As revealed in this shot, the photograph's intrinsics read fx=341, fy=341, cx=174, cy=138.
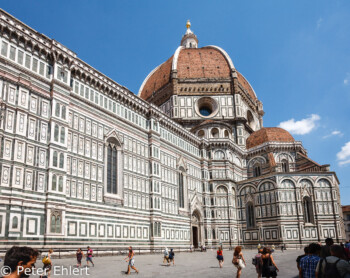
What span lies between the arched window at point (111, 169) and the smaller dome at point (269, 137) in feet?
106

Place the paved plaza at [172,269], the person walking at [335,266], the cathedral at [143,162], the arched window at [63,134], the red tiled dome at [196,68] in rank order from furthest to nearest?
the red tiled dome at [196,68] < the arched window at [63,134] < the cathedral at [143,162] < the paved plaza at [172,269] < the person walking at [335,266]

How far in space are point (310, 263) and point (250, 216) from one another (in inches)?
1848

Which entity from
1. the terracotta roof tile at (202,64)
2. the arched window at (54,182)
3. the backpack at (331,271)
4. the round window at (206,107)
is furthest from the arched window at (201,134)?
the backpack at (331,271)

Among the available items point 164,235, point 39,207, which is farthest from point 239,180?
point 39,207

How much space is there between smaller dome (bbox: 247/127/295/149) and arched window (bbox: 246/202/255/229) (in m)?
12.0

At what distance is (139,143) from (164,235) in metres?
11.0

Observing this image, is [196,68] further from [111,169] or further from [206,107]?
[111,169]

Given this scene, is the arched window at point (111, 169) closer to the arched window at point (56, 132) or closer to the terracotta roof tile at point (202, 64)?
the arched window at point (56, 132)

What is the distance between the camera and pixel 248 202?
53188mm

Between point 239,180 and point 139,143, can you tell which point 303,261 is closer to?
point 139,143

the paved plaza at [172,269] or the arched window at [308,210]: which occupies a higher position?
the arched window at [308,210]

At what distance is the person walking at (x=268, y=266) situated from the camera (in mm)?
10383

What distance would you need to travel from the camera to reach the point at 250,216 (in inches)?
2073

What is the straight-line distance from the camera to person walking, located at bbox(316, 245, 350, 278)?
5734 mm
